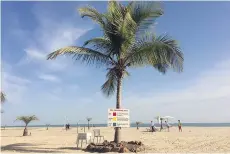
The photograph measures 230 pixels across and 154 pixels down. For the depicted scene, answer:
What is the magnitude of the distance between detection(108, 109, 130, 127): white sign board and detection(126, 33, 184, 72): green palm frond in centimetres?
274

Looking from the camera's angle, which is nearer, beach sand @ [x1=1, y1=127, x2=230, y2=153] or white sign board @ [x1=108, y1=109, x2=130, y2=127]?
white sign board @ [x1=108, y1=109, x2=130, y2=127]

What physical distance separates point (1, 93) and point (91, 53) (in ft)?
40.6

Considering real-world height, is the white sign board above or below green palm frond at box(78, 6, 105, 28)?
below

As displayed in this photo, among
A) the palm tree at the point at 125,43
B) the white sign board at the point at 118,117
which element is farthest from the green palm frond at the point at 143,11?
the white sign board at the point at 118,117

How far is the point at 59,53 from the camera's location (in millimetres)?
14359

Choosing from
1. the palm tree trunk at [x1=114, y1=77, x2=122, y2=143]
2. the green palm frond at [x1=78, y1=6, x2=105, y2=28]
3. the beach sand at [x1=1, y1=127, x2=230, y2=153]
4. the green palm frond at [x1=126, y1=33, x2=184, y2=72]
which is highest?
the green palm frond at [x1=78, y1=6, x2=105, y2=28]

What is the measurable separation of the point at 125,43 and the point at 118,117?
3.55 meters

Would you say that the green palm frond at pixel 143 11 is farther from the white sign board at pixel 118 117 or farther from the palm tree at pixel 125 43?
the white sign board at pixel 118 117

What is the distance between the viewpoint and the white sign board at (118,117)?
14.1 metres

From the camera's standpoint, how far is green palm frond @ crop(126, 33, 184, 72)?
14766 millimetres

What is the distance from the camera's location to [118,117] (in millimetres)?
14164

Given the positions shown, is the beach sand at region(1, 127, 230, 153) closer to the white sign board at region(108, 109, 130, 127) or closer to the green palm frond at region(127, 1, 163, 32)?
the white sign board at region(108, 109, 130, 127)

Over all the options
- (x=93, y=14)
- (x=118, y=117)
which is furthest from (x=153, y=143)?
(x=93, y=14)

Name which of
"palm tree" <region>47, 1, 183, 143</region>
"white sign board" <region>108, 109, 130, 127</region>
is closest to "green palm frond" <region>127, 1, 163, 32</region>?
"palm tree" <region>47, 1, 183, 143</region>
